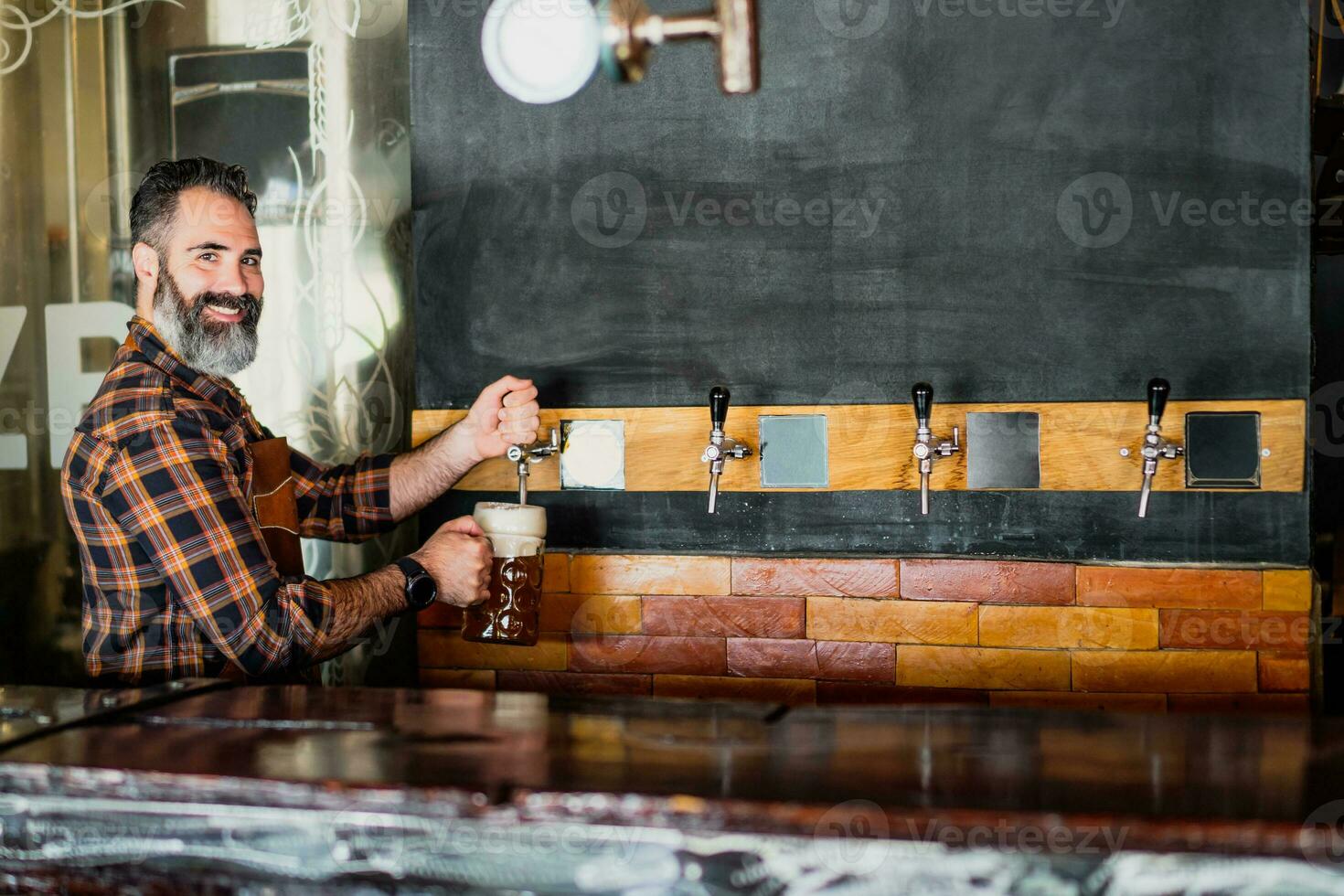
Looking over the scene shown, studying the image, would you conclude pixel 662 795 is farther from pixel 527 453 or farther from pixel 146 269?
pixel 146 269

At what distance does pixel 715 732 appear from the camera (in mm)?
1461

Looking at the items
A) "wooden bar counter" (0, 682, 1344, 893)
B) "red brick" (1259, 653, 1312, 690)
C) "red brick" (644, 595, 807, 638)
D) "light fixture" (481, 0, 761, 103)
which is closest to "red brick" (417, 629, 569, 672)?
"red brick" (644, 595, 807, 638)

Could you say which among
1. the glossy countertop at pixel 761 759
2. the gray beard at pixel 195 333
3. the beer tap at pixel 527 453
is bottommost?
the glossy countertop at pixel 761 759

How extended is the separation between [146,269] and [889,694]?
6.46ft

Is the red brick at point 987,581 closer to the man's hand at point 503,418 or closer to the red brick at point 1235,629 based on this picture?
the red brick at point 1235,629

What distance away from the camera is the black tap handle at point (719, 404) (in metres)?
2.33

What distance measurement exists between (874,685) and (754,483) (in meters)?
0.55

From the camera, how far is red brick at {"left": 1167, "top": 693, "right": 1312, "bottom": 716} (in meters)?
2.30

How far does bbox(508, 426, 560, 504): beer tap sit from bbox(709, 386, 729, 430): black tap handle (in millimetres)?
479

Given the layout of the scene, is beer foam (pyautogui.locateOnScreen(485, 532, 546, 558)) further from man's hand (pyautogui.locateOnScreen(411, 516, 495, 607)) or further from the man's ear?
the man's ear

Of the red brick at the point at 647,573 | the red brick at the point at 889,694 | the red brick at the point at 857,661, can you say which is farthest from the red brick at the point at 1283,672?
the red brick at the point at 647,573

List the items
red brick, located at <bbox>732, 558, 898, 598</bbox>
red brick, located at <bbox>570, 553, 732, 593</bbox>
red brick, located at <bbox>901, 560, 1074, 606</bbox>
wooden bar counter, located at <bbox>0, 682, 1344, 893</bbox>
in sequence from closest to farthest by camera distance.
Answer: wooden bar counter, located at <bbox>0, 682, 1344, 893</bbox> → red brick, located at <bbox>901, 560, 1074, 606</bbox> → red brick, located at <bbox>732, 558, 898, 598</bbox> → red brick, located at <bbox>570, 553, 732, 593</bbox>

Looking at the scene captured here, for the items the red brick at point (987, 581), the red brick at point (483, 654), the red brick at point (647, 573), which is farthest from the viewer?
the red brick at point (483, 654)

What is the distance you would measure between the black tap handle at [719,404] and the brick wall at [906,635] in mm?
407
